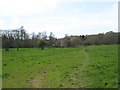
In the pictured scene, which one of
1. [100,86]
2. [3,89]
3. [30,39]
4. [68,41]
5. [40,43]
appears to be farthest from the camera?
[68,41]

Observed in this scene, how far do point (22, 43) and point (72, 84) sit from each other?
83.0 meters

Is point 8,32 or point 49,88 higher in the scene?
point 8,32

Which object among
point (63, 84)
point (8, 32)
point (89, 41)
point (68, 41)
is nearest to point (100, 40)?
point (89, 41)

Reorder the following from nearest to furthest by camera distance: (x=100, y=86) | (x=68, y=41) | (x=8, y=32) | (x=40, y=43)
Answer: (x=100, y=86) → (x=40, y=43) → (x=8, y=32) → (x=68, y=41)

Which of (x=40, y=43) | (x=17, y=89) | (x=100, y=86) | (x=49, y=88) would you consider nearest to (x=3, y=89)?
(x=17, y=89)

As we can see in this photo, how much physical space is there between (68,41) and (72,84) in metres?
97.2

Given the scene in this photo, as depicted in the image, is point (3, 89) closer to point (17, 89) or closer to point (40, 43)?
point (17, 89)

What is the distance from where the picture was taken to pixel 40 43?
74.6 m

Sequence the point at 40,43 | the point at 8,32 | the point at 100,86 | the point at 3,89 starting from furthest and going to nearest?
the point at 8,32, the point at 40,43, the point at 3,89, the point at 100,86

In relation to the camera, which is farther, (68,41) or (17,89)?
(68,41)

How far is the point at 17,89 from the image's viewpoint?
35.0 feet

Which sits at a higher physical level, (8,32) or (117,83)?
(8,32)

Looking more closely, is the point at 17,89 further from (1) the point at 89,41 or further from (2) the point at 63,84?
(1) the point at 89,41

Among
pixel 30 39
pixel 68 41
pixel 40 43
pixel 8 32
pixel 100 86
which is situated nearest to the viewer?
pixel 100 86
